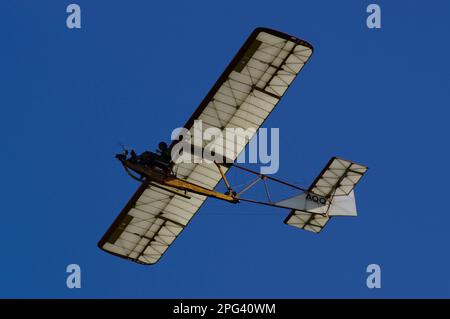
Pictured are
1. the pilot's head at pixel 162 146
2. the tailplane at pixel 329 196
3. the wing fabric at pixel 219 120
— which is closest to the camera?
the wing fabric at pixel 219 120

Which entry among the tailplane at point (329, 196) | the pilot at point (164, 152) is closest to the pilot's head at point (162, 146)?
the pilot at point (164, 152)

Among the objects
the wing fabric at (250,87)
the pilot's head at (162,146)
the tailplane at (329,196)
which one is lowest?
the tailplane at (329,196)

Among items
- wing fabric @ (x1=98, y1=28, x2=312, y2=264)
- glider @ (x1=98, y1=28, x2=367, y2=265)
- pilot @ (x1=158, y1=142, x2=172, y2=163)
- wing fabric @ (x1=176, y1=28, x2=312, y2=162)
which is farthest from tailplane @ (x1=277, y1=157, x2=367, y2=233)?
pilot @ (x1=158, y1=142, x2=172, y2=163)

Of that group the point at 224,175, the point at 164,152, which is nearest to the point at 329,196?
the point at 224,175

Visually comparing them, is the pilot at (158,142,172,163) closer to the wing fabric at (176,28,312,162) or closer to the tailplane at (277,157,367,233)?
the wing fabric at (176,28,312,162)

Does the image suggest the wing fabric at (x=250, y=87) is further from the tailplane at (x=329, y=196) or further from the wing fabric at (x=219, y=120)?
the tailplane at (x=329, y=196)

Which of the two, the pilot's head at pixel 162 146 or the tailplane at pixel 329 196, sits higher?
the pilot's head at pixel 162 146

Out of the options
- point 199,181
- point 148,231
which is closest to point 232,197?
point 199,181
